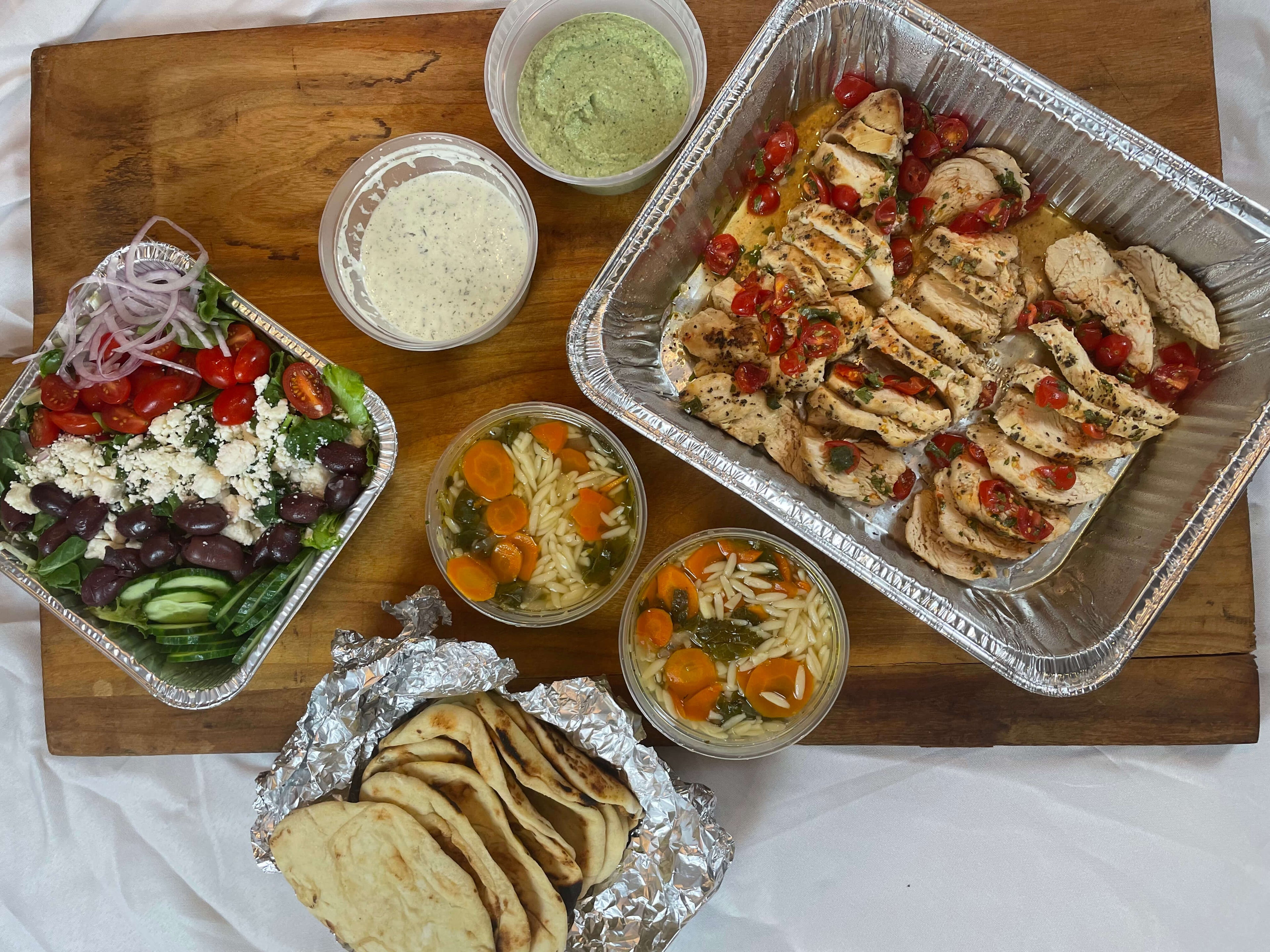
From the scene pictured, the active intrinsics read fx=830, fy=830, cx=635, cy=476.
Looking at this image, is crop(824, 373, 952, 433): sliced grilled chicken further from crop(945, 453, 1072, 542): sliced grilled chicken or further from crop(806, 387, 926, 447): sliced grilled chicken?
crop(945, 453, 1072, 542): sliced grilled chicken

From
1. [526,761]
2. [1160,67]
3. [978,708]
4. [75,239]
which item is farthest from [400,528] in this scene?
[1160,67]

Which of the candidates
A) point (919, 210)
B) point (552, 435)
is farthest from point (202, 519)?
point (919, 210)

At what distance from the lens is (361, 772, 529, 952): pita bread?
2.50 metres

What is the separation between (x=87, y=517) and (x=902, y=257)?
296 centimetres

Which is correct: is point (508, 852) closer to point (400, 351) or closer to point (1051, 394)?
point (400, 351)

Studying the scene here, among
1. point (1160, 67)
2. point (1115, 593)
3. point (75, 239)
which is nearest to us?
point (1115, 593)

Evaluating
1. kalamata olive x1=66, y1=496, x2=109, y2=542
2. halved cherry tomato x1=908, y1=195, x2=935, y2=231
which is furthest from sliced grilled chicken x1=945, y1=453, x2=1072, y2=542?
kalamata olive x1=66, y1=496, x2=109, y2=542

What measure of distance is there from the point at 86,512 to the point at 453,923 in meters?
1.83

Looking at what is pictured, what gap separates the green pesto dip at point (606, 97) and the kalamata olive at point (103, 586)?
207cm

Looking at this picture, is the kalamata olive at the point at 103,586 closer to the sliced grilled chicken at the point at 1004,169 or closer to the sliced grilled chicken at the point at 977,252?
the sliced grilled chicken at the point at 977,252

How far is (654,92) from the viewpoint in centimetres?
295

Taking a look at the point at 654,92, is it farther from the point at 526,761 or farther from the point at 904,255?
the point at 526,761

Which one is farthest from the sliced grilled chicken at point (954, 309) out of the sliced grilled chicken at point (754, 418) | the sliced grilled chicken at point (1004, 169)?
the sliced grilled chicken at point (754, 418)

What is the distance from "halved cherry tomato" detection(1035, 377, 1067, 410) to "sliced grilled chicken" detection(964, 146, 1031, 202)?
0.64m
